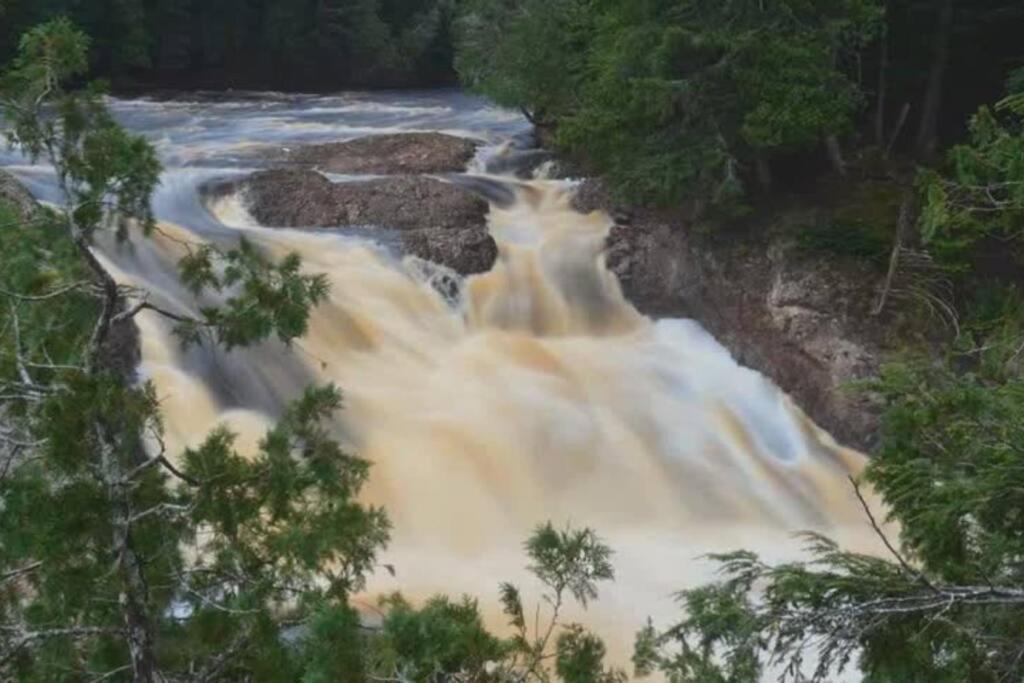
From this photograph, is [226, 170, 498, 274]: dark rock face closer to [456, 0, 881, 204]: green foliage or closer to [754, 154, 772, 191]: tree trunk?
[456, 0, 881, 204]: green foliage

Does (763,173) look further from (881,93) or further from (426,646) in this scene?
(426,646)

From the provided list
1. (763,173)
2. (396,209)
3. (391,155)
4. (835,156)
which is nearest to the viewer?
(763,173)

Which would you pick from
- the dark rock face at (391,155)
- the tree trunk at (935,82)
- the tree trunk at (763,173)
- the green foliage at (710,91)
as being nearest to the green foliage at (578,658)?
the green foliage at (710,91)

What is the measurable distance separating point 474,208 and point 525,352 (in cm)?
317

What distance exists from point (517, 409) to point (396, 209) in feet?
14.8

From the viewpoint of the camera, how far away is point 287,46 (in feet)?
111

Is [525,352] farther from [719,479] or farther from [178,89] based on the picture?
Answer: [178,89]

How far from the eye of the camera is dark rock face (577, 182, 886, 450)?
38.4ft

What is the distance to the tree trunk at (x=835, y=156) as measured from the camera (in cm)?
1450

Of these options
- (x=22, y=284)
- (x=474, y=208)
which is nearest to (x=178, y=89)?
(x=474, y=208)

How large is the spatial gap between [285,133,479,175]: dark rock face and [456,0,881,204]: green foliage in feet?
11.7

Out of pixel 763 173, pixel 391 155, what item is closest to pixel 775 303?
pixel 763 173

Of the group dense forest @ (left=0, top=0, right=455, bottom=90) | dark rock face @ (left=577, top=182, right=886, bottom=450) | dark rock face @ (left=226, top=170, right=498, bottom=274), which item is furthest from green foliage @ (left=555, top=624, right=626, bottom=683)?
dense forest @ (left=0, top=0, right=455, bottom=90)

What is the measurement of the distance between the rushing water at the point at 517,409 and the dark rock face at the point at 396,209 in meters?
0.28
